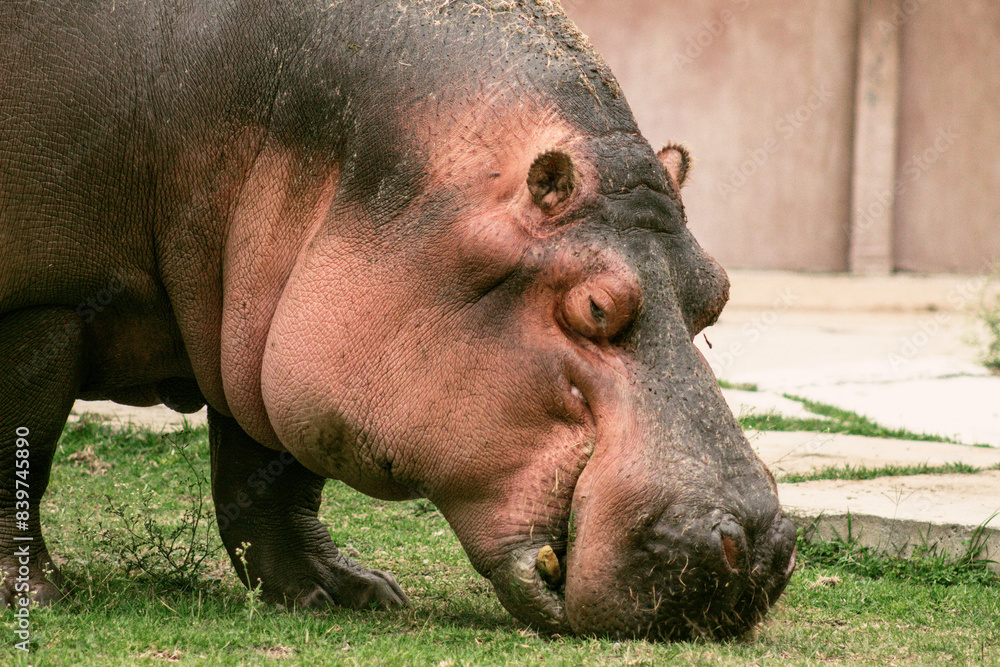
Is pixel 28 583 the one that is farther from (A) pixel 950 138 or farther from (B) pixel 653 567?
(A) pixel 950 138

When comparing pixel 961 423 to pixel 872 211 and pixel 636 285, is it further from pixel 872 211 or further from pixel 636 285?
pixel 872 211

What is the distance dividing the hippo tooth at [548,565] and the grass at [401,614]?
0.49 ft

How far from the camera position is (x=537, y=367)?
9.16 feet

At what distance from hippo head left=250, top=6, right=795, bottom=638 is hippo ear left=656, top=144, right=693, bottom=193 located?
172mm

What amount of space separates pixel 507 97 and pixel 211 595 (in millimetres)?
1614

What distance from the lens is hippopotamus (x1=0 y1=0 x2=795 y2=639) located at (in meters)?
2.71

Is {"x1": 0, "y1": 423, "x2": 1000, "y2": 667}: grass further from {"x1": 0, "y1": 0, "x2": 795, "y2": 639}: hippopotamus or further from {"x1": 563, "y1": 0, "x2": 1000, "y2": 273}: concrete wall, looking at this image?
{"x1": 563, "y1": 0, "x2": 1000, "y2": 273}: concrete wall

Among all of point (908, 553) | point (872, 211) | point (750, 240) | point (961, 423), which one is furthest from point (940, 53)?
point (908, 553)

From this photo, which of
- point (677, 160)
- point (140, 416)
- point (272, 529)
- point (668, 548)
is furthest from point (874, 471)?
point (140, 416)

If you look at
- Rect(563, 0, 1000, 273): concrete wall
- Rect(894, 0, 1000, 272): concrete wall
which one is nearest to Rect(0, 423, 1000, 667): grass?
Rect(563, 0, 1000, 273): concrete wall

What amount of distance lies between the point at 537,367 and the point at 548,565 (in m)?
0.45

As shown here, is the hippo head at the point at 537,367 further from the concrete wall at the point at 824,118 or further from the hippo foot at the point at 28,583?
the concrete wall at the point at 824,118

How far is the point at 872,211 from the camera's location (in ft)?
44.5

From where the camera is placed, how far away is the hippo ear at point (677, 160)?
3.21m
